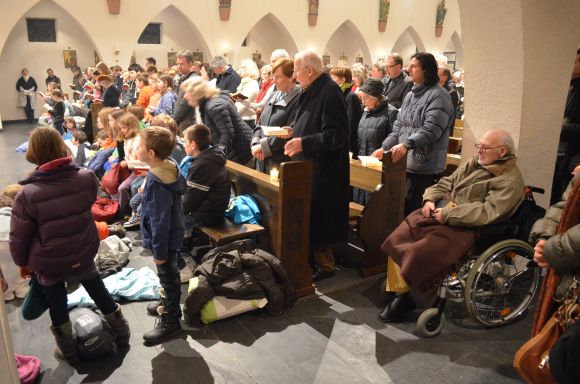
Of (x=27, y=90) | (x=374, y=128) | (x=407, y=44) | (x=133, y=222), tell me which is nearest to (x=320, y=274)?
(x=374, y=128)

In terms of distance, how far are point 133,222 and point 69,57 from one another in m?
11.9

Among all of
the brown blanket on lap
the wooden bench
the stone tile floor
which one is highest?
the brown blanket on lap

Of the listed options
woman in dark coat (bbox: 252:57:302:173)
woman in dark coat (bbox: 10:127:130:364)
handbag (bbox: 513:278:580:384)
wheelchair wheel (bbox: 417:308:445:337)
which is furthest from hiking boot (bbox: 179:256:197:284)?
handbag (bbox: 513:278:580:384)

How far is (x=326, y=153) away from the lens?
12.0 feet

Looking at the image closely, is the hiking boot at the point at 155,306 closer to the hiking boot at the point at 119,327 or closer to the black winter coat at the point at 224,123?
the hiking boot at the point at 119,327

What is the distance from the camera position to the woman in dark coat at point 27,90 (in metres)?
14.0

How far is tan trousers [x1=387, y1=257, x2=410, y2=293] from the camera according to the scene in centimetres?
326

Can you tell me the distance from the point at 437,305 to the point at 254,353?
1221mm

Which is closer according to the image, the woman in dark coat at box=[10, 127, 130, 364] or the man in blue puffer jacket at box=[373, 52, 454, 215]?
the woman in dark coat at box=[10, 127, 130, 364]

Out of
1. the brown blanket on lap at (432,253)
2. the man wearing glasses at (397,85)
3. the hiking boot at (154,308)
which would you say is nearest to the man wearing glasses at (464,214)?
the brown blanket on lap at (432,253)

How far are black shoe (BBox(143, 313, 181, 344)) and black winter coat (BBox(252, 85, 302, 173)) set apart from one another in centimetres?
151

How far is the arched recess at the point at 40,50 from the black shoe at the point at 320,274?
13307 millimetres

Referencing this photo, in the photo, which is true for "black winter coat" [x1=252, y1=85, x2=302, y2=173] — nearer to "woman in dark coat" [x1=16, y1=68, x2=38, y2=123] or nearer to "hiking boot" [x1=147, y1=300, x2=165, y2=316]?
"hiking boot" [x1=147, y1=300, x2=165, y2=316]

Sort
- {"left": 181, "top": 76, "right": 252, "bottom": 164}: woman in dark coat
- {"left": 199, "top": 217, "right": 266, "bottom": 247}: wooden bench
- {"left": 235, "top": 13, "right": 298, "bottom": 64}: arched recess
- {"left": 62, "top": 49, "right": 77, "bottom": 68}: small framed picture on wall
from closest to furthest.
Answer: {"left": 199, "top": 217, "right": 266, "bottom": 247}: wooden bench
{"left": 181, "top": 76, "right": 252, "bottom": 164}: woman in dark coat
{"left": 62, "top": 49, "right": 77, "bottom": 68}: small framed picture on wall
{"left": 235, "top": 13, "right": 298, "bottom": 64}: arched recess
